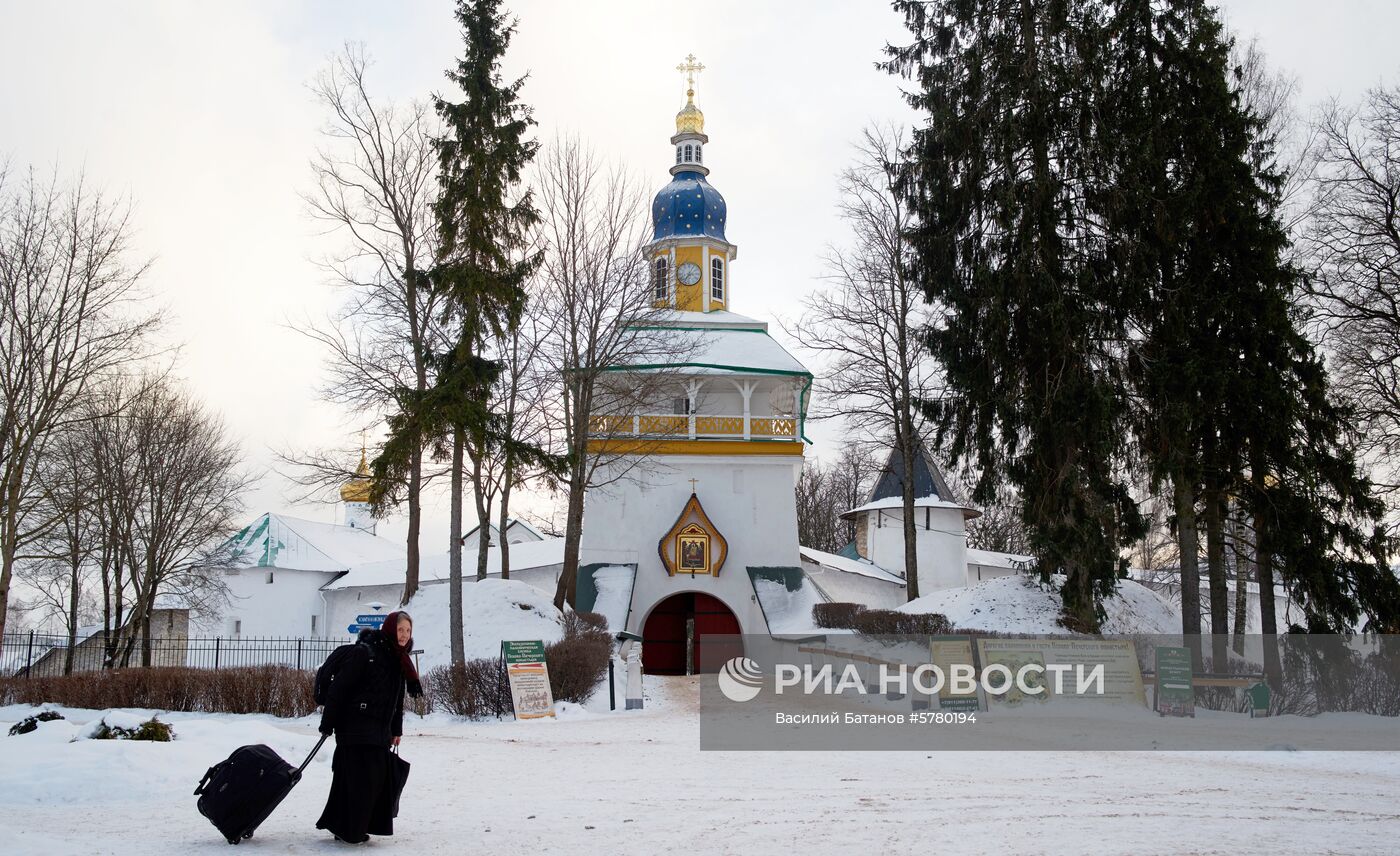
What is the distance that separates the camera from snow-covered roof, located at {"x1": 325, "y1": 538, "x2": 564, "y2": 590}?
34.0 meters

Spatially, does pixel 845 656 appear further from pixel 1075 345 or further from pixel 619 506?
pixel 619 506

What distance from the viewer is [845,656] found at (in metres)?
19.3

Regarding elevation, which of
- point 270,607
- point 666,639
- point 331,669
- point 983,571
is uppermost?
point 983,571

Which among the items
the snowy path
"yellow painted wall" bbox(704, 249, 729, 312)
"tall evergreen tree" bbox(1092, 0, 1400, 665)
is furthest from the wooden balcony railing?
the snowy path

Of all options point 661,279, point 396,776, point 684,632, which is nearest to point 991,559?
point 684,632

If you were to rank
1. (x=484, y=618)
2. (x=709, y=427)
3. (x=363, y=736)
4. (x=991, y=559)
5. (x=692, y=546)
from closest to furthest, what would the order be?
1. (x=363, y=736)
2. (x=484, y=618)
3. (x=692, y=546)
4. (x=709, y=427)
5. (x=991, y=559)

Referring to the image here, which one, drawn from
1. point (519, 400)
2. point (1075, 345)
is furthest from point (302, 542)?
point (1075, 345)

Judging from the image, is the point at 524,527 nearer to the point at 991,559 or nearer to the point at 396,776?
the point at 991,559

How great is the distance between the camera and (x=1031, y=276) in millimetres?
18734

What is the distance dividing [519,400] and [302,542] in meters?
19.0

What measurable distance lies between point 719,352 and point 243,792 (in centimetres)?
2485

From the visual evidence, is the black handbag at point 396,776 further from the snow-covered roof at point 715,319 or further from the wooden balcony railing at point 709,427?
the snow-covered roof at point 715,319

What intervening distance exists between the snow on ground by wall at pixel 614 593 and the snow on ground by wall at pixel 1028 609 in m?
7.91

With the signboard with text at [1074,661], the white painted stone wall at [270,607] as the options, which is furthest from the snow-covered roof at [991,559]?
the signboard with text at [1074,661]
